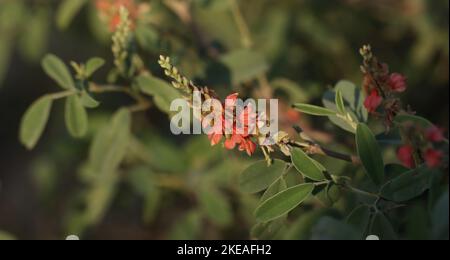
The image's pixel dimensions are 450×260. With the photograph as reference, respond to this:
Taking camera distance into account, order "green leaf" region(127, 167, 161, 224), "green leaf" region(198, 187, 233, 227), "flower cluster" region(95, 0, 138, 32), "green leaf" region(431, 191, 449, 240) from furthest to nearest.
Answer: "green leaf" region(127, 167, 161, 224) → "green leaf" region(198, 187, 233, 227) → "flower cluster" region(95, 0, 138, 32) → "green leaf" region(431, 191, 449, 240)

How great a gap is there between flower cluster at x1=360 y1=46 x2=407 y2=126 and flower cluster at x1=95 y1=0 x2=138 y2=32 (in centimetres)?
56

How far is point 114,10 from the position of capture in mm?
1407

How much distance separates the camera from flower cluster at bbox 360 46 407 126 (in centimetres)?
103

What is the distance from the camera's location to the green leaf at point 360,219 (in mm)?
1000

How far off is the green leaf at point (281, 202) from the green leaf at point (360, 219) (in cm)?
8

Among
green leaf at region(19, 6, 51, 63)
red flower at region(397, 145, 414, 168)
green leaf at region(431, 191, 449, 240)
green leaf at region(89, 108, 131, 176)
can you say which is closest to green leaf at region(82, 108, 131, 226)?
green leaf at region(89, 108, 131, 176)

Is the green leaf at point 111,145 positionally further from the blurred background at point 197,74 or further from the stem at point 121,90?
the blurred background at point 197,74

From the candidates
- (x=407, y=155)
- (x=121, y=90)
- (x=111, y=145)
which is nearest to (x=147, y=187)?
(x=111, y=145)

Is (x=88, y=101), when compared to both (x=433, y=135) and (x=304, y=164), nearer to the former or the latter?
(x=304, y=164)

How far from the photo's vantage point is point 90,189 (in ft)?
6.15

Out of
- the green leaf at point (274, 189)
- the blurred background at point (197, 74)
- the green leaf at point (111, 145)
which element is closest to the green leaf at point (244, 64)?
the blurred background at point (197, 74)

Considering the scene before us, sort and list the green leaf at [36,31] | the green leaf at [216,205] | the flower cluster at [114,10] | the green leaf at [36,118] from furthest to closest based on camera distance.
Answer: the green leaf at [36,31], the green leaf at [216,205], the flower cluster at [114,10], the green leaf at [36,118]

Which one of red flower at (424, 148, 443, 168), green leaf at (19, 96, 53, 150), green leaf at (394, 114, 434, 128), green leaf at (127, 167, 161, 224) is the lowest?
red flower at (424, 148, 443, 168)

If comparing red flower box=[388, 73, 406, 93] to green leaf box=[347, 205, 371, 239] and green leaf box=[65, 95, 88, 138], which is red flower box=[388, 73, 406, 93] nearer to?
green leaf box=[347, 205, 371, 239]
